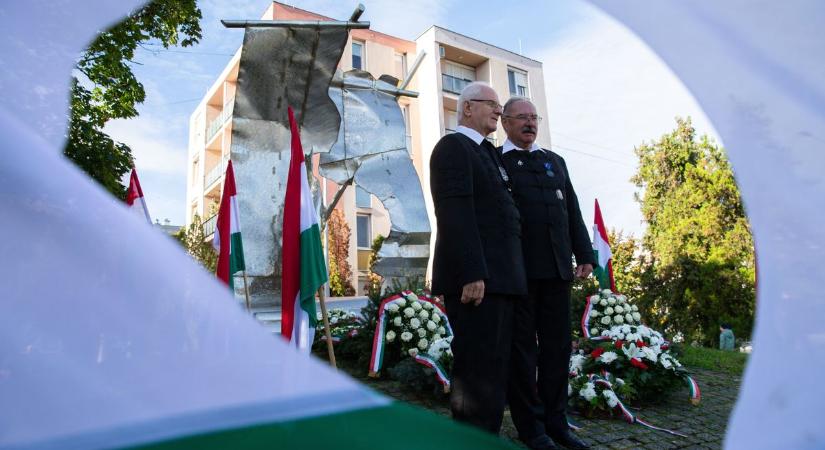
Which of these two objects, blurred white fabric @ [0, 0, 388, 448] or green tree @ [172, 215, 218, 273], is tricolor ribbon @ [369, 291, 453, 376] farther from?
green tree @ [172, 215, 218, 273]

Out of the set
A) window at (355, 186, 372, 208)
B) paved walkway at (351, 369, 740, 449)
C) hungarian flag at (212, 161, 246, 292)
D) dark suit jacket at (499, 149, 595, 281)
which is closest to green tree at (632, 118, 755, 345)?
window at (355, 186, 372, 208)

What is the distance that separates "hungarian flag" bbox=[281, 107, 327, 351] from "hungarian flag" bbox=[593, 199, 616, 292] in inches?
187

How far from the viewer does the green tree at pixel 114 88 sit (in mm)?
7891

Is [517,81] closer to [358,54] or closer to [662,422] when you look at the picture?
[358,54]

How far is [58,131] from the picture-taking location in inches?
49.9

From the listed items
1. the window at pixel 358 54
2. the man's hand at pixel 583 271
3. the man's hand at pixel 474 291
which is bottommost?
the man's hand at pixel 474 291

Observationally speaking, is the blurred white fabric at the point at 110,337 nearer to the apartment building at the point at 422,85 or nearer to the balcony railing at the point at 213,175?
the apartment building at the point at 422,85

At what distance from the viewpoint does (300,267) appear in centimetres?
439

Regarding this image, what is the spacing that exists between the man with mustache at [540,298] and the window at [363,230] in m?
20.6

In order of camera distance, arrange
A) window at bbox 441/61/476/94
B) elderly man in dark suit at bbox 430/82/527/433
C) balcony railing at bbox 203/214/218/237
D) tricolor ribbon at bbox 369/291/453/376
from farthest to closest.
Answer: balcony railing at bbox 203/214/218/237, window at bbox 441/61/476/94, tricolor ribbon at bbox 369/291/453/376, elderly man in dark suit at bbox 430/82/527/433

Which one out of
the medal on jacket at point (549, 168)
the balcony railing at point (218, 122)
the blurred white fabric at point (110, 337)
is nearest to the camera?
the blurred white fabric at point (110, 337)

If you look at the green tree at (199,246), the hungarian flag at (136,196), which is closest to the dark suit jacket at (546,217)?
the hungarian flag at (136,196)

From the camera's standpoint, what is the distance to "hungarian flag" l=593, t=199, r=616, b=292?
8039 millimetres

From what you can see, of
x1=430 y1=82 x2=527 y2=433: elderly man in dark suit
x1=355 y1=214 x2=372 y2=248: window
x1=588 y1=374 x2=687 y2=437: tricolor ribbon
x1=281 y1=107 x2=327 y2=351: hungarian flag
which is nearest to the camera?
x1=430 y1=82 x2=527 y2=433: elderly man in dark suit
